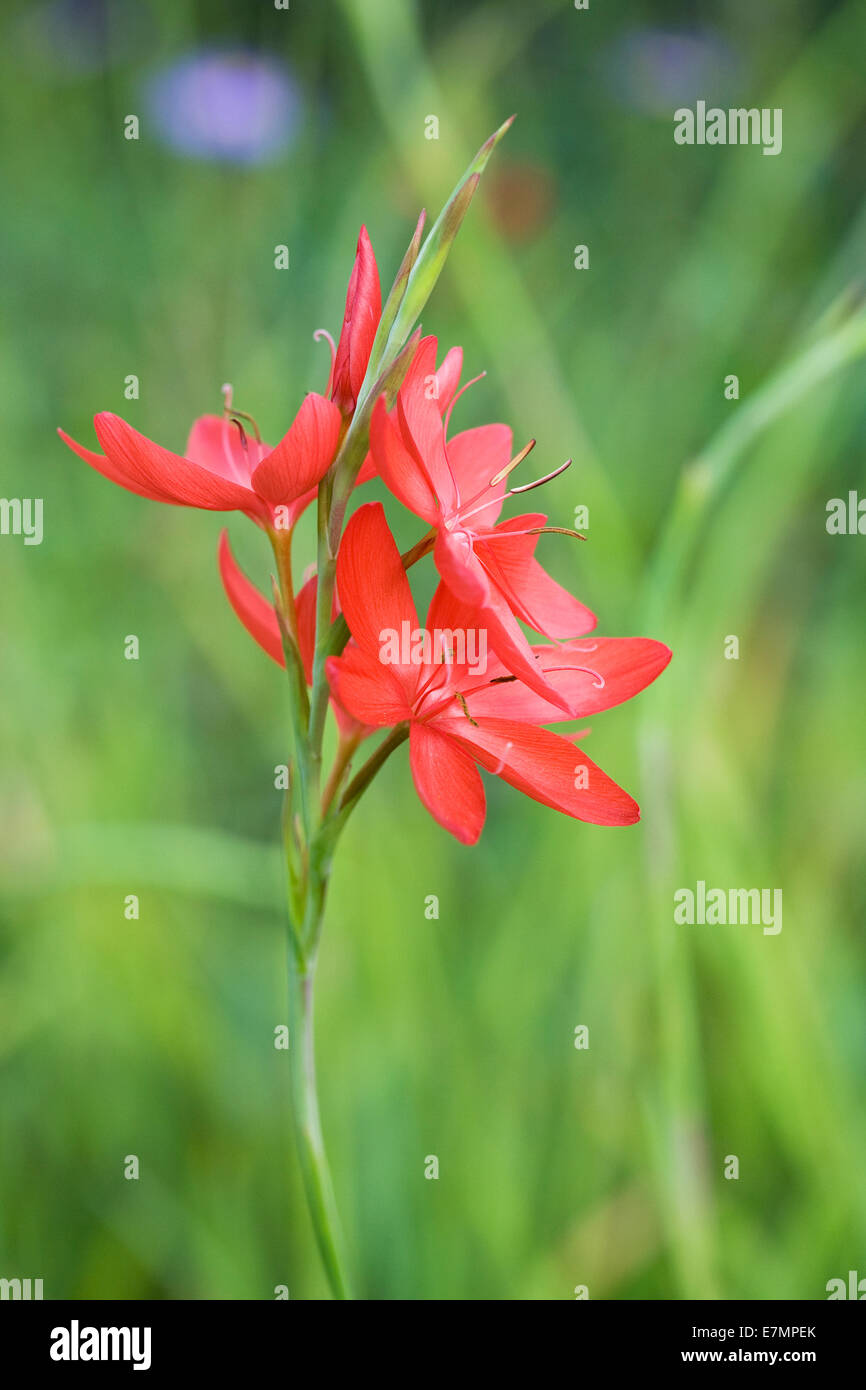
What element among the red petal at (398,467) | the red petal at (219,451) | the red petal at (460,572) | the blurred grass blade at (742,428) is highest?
the blurred grass blade at (742,428)

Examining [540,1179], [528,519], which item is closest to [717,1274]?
[540,1179]

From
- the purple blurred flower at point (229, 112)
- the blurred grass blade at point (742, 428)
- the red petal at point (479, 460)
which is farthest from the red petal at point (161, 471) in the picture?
the purple blurred flower at point (229, 112)

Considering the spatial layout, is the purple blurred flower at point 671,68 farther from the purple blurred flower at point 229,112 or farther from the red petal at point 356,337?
the red petal at point 356,337

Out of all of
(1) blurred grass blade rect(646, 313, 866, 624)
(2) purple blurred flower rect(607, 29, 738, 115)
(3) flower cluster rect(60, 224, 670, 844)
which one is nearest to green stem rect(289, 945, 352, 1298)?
(3) flower cluster rect(60, 224, 670, 844)

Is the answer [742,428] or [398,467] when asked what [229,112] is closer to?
[742,428]

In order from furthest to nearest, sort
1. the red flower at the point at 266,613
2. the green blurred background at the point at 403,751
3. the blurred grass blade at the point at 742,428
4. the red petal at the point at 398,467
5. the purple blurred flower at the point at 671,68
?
the purple blurred flower at the point at 671,68 < the green blurred background at the point at 403,751 < the blurred grass blade at the point at 742,428 < the red flower at the point at 266,613 < the red petal at the point at 398,467

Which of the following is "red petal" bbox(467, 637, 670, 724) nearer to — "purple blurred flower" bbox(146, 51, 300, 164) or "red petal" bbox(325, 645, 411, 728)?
"red petal" bbox(325, 645, 411, 728)

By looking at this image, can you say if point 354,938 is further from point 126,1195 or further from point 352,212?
point 352,212
